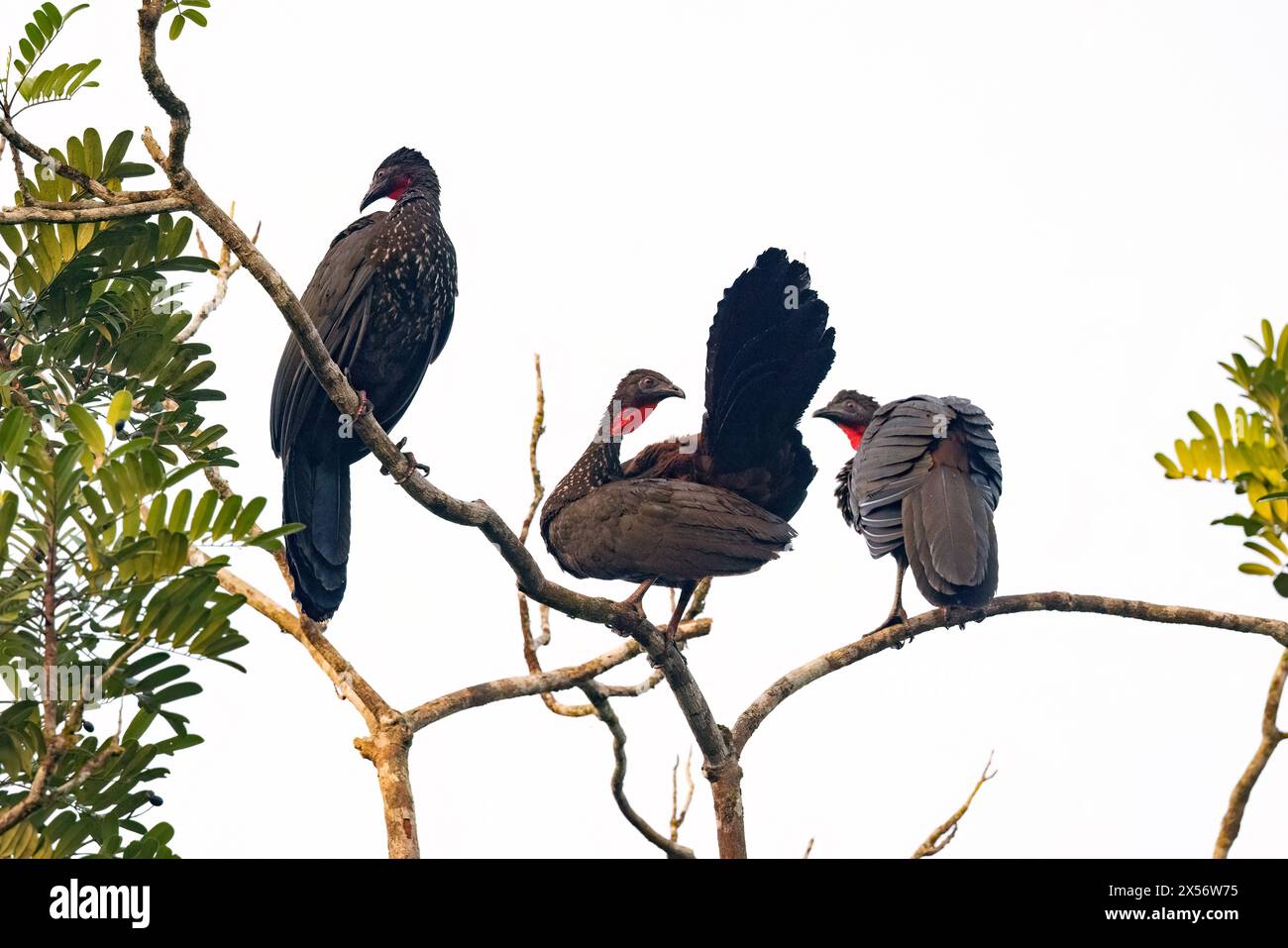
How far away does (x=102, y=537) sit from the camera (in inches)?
96.7

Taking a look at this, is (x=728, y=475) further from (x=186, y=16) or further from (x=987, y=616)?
(x=186, y=16)

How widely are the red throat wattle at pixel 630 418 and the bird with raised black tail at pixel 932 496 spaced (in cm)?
87

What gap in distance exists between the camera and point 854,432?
5824 millimetres

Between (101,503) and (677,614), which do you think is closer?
(101,503)

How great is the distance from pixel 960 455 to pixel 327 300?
241cm

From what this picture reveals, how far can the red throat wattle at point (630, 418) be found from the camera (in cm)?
536

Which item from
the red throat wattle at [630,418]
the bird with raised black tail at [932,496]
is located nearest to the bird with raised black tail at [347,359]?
the red throat wattle at [630,418]

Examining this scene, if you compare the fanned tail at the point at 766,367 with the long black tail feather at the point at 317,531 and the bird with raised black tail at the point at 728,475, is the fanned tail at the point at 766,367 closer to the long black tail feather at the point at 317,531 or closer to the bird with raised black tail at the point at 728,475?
the bird with raised black tail at the point at 728,475

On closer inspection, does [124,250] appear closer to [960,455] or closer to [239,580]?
[239,580]

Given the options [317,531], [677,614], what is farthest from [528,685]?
[317,531]

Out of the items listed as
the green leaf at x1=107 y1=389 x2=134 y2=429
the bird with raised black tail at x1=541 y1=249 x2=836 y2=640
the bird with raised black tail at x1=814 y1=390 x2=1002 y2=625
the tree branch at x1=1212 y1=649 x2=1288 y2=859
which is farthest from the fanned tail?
the green leaf at x1=107 y1=389 x2=134 y2=429

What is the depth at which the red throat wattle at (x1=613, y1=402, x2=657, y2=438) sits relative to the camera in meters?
5.36

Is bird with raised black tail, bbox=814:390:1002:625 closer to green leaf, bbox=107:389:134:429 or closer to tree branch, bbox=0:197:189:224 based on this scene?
tree branch, bbox=0:197:189:224

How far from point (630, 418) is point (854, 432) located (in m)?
1.10
